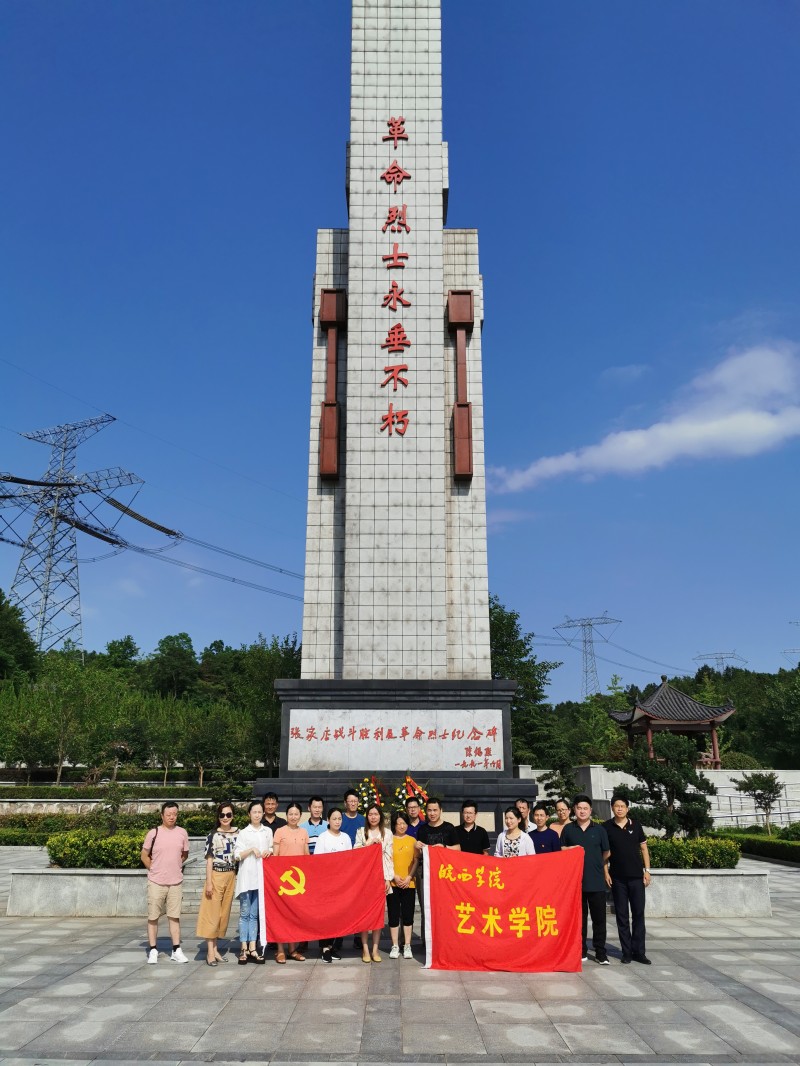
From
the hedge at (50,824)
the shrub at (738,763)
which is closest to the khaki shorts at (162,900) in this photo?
the hedge at (50,824)

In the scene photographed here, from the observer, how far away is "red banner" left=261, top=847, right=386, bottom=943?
8.03 meters

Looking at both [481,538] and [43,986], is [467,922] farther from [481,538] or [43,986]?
[481,538]

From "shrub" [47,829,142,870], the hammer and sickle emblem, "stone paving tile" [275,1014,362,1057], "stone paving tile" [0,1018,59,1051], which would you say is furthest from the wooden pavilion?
"stone paving tile" [0,1018,59,1051]

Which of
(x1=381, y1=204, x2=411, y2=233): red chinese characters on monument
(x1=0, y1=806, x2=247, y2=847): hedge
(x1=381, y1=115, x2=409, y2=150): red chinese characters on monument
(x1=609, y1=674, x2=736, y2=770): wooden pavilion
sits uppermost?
(x1=381, y1=115, x2=409, y2=150): red chinese characters on monument

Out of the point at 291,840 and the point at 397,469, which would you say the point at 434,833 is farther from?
the point at 397,469

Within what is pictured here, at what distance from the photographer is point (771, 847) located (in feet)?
64.7

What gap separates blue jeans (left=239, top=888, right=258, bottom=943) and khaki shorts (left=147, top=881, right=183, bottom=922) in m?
0.75

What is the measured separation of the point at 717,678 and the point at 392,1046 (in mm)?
88905

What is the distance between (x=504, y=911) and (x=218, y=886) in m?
2.89

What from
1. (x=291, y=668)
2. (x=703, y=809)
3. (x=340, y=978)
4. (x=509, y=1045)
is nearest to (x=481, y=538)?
(x=703, y=809)

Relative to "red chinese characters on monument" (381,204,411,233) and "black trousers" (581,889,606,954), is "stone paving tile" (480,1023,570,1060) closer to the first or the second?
"black trousers" (581,889,606,954)

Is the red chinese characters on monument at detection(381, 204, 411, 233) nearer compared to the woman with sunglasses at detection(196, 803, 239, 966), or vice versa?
the woman with sunglasses at detection(196, 803, 239, 966)

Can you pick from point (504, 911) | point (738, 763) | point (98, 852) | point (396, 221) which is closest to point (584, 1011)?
point (504, 911)

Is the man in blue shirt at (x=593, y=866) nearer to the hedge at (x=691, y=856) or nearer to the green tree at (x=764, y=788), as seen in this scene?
the hedge at (x=691, y=856)
